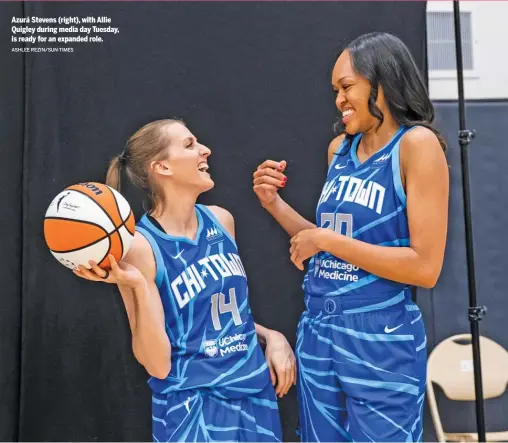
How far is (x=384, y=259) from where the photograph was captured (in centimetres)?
159

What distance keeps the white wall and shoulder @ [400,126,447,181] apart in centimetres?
164

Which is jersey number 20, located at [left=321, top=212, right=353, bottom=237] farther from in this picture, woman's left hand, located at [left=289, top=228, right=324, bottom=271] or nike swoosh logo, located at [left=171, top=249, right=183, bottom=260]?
nike swoosh logo, located at [left=171, top=249, right=183, bottom=260]

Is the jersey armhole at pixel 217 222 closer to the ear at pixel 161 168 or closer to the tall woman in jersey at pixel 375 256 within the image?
the ear at pixel 161 168

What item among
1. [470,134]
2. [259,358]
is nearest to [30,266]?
[259,358]

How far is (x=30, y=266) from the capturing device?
2.56m

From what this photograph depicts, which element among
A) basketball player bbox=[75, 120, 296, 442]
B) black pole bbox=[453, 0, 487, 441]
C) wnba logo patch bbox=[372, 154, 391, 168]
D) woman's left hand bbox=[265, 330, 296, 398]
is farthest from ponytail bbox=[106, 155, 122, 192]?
black pole bbox=[453, 0, 487, 441]

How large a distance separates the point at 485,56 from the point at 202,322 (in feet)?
7.32

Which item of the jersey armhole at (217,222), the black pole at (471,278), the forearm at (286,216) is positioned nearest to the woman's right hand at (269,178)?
the forearm at (286,216)

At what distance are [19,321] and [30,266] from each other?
0.73 feet

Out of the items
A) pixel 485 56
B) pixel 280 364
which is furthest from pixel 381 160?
pixel 485 56

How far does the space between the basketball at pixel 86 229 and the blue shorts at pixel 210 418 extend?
431mm

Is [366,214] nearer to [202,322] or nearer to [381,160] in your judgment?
[381,160]

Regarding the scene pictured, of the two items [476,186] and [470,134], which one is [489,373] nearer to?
[476,186]

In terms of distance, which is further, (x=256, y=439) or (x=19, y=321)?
(x=19, y=321)
